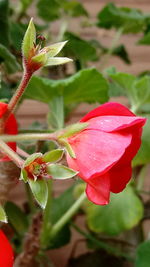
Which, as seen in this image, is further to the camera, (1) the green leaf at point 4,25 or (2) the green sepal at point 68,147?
(1) the green leaf at point 4,25

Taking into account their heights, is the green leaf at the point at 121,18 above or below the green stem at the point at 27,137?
below

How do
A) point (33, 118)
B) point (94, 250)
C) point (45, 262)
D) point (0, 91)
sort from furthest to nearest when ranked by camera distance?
1. point (33, 118)
2. point (94, 250)
3. point (45, 262)
4. point (0, 91)

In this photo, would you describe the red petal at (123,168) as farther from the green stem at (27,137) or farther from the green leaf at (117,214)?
the green leaf at (117,214)

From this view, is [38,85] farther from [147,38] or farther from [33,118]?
[33,118]

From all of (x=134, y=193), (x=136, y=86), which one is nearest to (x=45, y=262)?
(x=134, y=193)

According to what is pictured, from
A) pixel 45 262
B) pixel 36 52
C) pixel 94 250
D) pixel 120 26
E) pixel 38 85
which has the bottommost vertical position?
pixel 94 250

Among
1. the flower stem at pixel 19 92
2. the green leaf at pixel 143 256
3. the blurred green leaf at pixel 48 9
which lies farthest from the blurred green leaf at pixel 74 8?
the flower stem at pixel 19 92

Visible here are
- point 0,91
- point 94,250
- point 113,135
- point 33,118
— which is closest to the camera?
point 113,135
